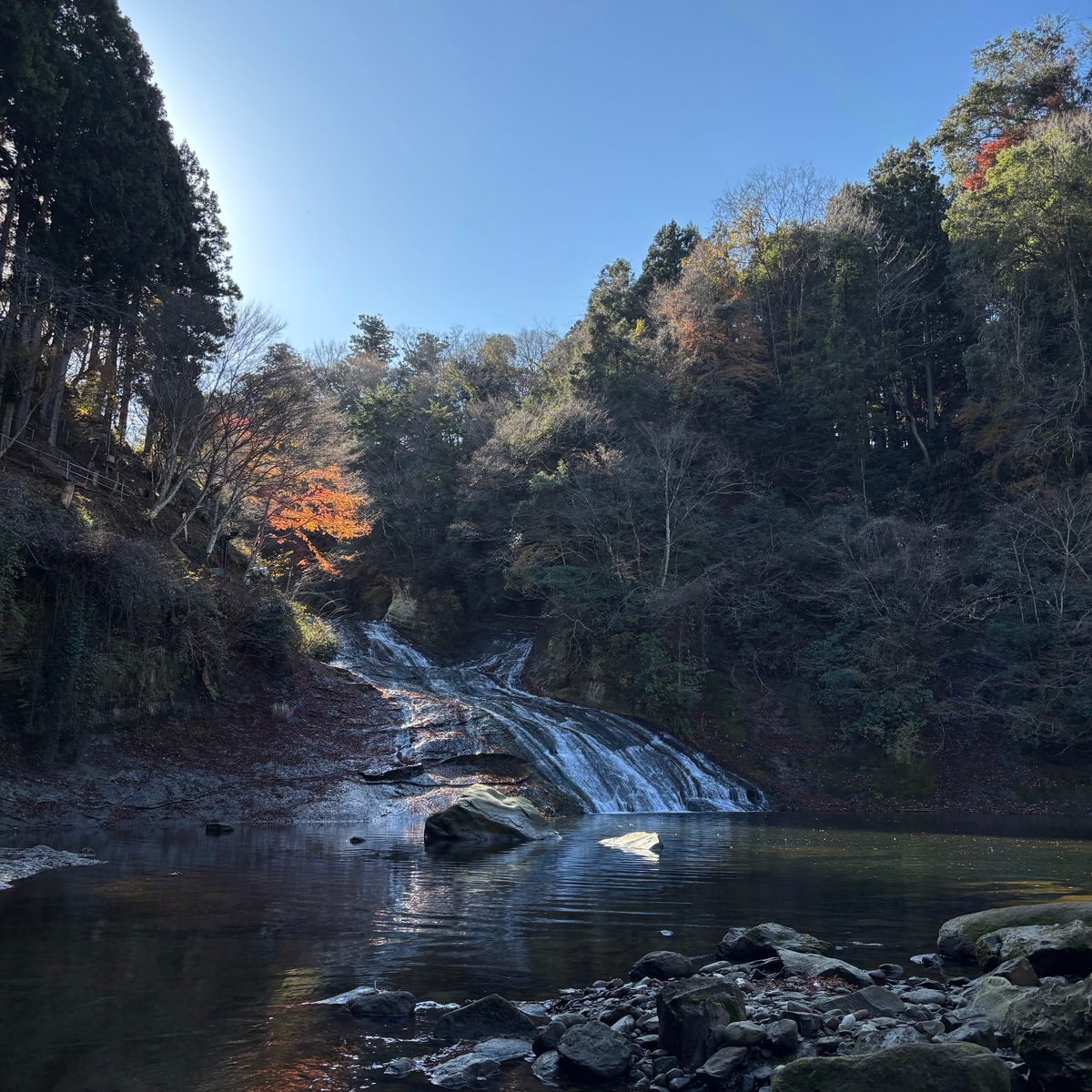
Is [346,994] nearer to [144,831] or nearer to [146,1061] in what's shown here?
[146,1061]

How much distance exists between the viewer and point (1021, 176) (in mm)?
33031

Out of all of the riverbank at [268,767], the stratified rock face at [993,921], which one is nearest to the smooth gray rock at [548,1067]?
the stratified rock face at [993,921]

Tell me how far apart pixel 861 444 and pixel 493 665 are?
18.8 metres

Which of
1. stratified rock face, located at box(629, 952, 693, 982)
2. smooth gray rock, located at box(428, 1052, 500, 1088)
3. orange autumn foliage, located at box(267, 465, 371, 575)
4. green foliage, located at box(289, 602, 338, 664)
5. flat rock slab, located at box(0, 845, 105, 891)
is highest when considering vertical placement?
orange autumn foliage, located at box(267, 465, 371, 575)

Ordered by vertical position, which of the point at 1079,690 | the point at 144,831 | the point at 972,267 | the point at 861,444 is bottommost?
the point at 144,831

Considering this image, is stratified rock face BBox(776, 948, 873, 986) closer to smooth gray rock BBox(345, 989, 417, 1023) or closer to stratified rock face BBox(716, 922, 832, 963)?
stratified rock face BBox(716, 922, 832, 963)

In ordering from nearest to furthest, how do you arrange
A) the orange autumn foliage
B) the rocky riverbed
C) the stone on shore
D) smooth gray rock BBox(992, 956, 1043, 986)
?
the rocky riverbed < smooth gray rock BBox(992, 956, 1043, 986) < the stone on shore < the orange autumn foliage

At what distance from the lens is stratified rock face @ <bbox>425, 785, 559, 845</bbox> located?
Answer: 1644 centimetres

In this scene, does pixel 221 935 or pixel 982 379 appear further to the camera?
pixel 982 379

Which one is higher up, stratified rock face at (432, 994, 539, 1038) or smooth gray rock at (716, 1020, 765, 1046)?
smooth gray rock at (716, 1020, 765, 1046)

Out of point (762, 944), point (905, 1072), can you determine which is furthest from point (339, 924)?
point (905, 1072)

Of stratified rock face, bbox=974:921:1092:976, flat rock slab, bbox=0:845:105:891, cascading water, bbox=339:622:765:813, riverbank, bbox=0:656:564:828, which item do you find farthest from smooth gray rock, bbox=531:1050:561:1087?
cascading water, bbox=339:622:765:813

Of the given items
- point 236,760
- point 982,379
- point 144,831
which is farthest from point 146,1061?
point 982,379

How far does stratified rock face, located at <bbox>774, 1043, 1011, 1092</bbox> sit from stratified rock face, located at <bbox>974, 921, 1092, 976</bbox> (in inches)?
103
